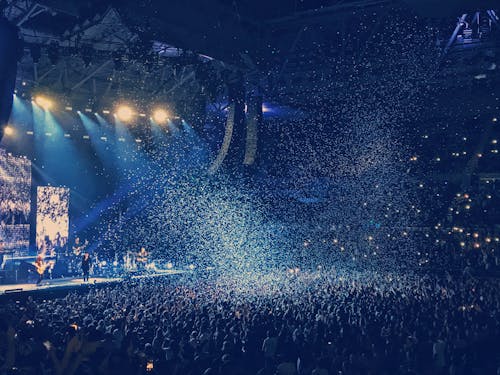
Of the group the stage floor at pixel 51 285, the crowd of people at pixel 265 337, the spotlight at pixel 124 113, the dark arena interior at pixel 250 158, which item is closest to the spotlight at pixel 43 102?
the dark arena interior at pixel 250 158

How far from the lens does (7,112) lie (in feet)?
33.6

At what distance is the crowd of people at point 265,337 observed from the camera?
5188mm

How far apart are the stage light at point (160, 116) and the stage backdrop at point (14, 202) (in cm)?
505

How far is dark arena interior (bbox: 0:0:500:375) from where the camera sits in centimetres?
1168

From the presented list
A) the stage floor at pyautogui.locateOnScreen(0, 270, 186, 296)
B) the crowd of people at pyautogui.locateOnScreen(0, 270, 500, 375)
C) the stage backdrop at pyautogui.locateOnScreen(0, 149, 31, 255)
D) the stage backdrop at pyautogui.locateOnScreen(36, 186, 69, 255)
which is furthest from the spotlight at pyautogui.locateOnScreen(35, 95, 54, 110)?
the crowd of people at pyautogui.locateOnScreen(0, 270, 500, 375)

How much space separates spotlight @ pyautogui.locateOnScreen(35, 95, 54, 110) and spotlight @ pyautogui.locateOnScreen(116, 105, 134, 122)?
8.17ft

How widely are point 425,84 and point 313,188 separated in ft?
19.6

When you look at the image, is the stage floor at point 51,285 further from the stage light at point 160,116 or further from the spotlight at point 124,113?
the spotlight at point 124,113

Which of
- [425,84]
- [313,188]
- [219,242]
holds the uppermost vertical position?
[425,84]

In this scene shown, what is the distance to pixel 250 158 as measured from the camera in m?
15.3

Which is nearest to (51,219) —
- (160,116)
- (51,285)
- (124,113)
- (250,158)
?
(51,285)

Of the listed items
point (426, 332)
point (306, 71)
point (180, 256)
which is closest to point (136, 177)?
point (180, 256)

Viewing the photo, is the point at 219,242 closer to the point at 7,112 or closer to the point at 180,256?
the point at 180,256

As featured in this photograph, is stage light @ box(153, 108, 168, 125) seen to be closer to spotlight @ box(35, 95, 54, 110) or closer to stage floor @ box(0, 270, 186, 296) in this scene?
spotlight @ box(35, 95, 54, 110)
